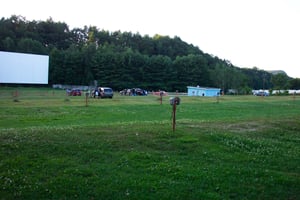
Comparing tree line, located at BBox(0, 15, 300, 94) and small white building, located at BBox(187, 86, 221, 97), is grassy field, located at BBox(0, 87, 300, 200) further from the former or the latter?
tree line, located at BBox(0, 15, 300, 94)

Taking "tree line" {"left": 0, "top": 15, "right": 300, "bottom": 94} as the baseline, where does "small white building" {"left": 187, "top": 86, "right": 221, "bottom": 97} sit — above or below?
below

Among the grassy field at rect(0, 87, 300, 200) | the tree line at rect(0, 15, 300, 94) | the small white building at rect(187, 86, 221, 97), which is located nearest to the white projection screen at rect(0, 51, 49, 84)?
the tree line at rect(0, 15, 300, 94)

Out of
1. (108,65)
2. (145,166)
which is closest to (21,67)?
(108,65)

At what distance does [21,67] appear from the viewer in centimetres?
7356

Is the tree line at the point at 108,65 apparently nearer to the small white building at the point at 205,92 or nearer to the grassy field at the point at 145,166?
the small white building at the point at 205,92

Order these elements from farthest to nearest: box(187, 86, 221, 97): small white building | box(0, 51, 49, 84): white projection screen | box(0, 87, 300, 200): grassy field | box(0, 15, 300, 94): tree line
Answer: box(0, 15, 300, 94): tree line, box(187, 86, 221, 97): small white building, box(0, 51, 49, 84): white projection screen, box(0, 87, 300, 200): grassy field

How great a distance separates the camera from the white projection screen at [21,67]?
72125 millimetres

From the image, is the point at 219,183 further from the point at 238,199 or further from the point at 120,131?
the point at 120,131

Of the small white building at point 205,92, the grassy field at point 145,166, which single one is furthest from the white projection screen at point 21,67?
the grassy field at point 145,166

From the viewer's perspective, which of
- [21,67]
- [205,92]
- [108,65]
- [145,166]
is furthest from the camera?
[108,65]

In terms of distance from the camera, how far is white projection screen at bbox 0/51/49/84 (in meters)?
72.1

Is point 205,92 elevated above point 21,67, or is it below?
below

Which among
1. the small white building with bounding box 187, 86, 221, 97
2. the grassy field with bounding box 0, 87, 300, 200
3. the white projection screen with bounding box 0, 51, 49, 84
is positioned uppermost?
the white projection screen with bounding box 0, 51, 49, 84

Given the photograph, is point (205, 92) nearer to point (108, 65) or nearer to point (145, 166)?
point (108, 65)
